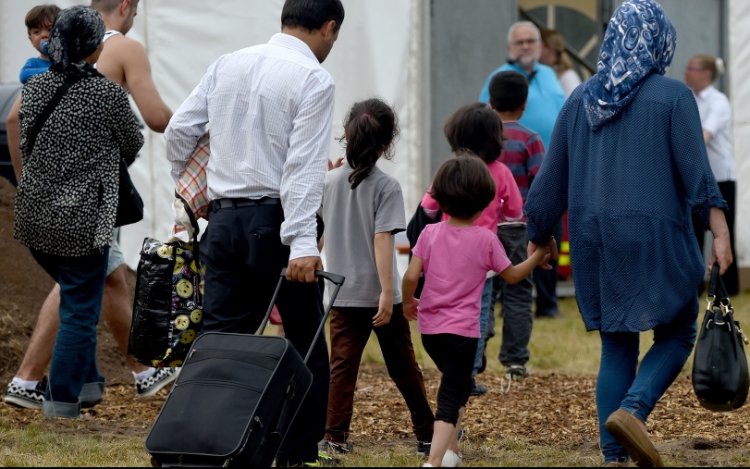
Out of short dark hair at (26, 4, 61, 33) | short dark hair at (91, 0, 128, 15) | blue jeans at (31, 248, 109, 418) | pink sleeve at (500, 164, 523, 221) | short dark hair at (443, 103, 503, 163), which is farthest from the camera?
short dark hair at (26, 4, 61, 33)

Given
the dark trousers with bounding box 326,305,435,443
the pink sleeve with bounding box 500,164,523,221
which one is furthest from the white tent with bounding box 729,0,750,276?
the dark trousers with bounding box 326,305,435,443

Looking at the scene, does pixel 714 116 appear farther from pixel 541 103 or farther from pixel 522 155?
pixel 522 155

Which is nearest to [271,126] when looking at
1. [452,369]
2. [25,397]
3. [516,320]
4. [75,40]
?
[452,369]

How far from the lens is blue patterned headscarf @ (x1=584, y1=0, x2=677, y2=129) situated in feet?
15.1

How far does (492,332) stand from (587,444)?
1283 mm

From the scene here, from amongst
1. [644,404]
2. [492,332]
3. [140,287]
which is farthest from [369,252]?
[492,332]

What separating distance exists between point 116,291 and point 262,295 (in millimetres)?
1930

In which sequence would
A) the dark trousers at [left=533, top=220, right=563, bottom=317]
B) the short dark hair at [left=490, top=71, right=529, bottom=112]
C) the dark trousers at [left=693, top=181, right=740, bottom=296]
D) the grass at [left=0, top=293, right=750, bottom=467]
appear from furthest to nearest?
the dark trousers at [left=693, top=181, right=740, bottom=296] → the dark trousers at [left=533, top=220, right=563, bottom=317] → the short dark hair at [left=490, top=71, right=529, bottom=112] → the grass at [left=0, top=293, right=750, bottom=467]

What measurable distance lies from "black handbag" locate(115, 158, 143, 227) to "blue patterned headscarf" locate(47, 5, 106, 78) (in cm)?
46

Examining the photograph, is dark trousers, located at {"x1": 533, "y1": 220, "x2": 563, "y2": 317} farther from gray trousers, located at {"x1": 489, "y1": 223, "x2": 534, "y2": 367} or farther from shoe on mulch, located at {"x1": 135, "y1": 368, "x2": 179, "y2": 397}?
shoe on mulch, located at {"x1": 135, "y1": 368, "x2": 179, "y2": 397}

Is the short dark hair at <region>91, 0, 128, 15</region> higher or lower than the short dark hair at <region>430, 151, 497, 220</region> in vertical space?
higher

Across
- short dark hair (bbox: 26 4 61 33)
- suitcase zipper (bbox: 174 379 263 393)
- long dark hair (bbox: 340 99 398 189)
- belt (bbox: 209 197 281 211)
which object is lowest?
suitcase zipper (bbox: 174 379 263 393)

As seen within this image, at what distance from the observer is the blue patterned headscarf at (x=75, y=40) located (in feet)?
18.1

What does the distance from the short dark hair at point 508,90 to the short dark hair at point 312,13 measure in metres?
2.62
